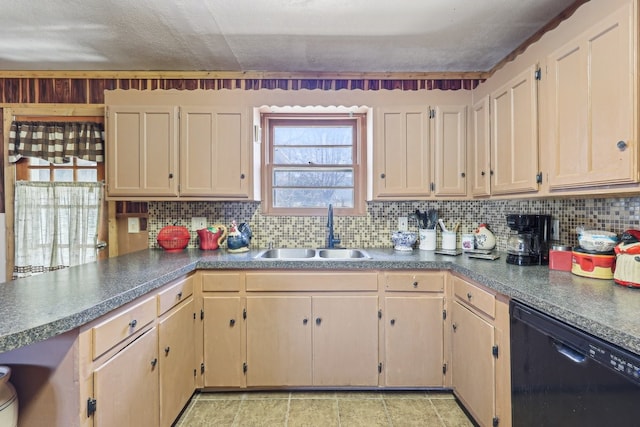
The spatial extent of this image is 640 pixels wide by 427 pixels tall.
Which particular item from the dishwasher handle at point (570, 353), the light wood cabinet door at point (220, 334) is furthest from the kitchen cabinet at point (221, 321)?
the dishwasher handle at point (570, 353)

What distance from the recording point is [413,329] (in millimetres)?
2021

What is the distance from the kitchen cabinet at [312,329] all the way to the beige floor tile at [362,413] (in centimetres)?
11

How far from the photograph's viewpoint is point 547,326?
116 cm

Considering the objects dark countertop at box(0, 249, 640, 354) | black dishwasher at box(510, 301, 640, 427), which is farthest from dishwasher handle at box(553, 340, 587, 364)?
dark countertop at box(0, 249, 640, 354)

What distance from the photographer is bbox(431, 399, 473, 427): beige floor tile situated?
1800 mm

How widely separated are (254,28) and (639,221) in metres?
2.35

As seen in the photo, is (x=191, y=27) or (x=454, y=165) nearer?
(x=191, y=27)

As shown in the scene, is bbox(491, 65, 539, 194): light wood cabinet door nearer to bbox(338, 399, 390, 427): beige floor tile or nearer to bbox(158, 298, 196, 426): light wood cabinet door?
bbox(338, 399, 390, 427): beige floor tile

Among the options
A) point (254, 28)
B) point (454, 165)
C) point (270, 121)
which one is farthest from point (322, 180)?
point (254, 28)

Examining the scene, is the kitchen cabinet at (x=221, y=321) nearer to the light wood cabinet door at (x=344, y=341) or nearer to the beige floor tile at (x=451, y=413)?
the light wood cabinet door at (x=344, y=341)

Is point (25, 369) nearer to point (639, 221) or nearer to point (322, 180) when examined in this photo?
point (322, 180)

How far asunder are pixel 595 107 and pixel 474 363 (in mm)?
1373

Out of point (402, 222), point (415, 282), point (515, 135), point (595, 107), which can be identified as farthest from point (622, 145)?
point (402, 222)

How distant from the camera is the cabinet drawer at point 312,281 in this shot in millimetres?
2027
